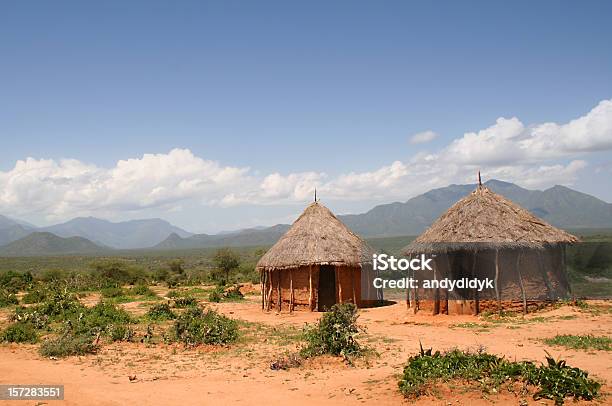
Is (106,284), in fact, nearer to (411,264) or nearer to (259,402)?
(411,264)

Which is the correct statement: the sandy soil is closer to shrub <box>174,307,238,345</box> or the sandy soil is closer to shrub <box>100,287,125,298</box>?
shrub <box>174,307,238,345</box>

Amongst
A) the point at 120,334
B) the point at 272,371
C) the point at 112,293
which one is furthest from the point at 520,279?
the point at 112,293

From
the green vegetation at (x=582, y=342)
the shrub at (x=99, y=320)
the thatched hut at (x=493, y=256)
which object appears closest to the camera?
the green vegetation at (x=582, y=342)

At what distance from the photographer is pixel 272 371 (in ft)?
31.7

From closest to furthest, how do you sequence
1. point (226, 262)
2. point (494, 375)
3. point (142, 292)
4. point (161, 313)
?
point (494, 375)
point (161, 313)
point (142, 292)
point (226, 262)

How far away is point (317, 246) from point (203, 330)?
24.0ft

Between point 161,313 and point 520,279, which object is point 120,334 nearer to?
point 161,313

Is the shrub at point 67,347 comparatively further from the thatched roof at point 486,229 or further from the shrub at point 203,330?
the thatched roof at point 486,229

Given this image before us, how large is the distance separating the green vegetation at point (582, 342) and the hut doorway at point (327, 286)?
9.26m

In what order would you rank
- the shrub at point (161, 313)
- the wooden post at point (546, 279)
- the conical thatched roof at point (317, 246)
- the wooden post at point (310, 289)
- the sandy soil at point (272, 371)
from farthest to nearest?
the conical thatched roof at point (317, 246), the wooden post at point (310, 289), the shrub at point (161, 313), the wooden post at point (546, 279), the sandy soil at point (272, 371)

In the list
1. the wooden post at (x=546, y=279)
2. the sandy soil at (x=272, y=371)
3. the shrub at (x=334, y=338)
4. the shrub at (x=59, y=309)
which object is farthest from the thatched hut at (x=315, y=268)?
the shrub at (x=334, y=338)

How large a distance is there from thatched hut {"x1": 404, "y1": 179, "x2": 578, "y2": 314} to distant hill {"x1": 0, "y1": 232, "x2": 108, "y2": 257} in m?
153

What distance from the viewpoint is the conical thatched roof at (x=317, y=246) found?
18547 millimetres

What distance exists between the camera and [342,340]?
10.4 meters
